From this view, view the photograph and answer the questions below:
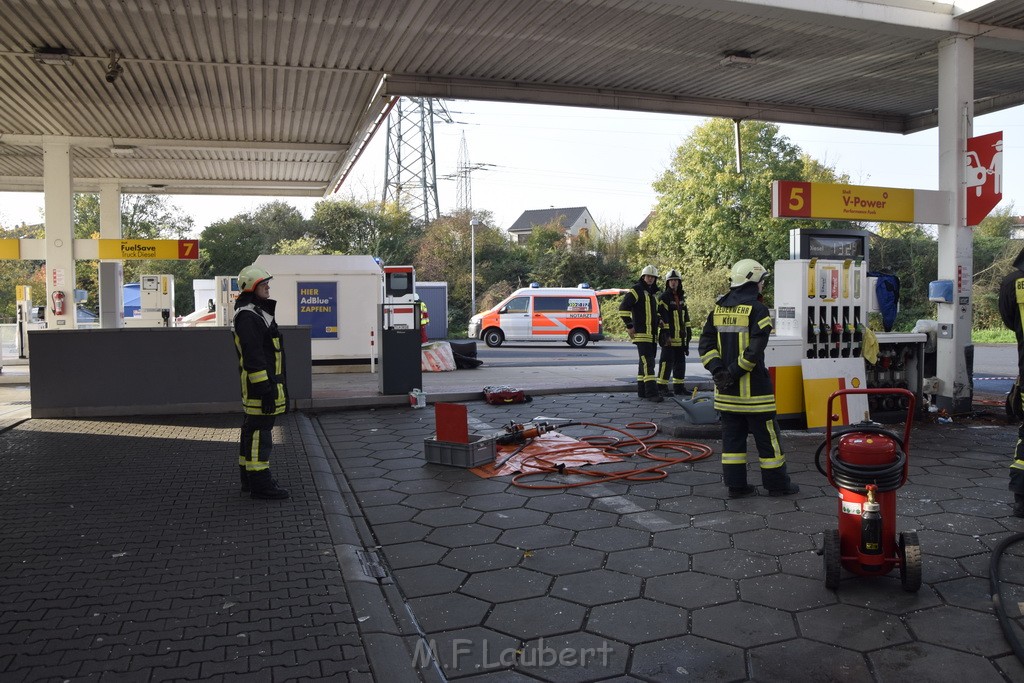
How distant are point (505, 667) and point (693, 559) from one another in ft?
5.71

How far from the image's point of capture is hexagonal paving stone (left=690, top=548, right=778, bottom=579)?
459 centimetres

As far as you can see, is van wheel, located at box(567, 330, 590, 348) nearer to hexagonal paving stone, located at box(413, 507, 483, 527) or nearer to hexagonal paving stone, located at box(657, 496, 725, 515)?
hexagonal paving stone, located at box(657, 496, 725, 515)

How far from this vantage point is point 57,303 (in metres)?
15.8

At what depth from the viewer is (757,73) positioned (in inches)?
506

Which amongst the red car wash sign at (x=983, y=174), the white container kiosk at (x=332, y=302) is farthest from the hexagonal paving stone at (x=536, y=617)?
the white container kiosk at (x=332, y=302)

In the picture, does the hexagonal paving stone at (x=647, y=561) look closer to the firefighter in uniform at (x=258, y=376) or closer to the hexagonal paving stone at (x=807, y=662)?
the hexagonal paving stone at (x=807, y=662)

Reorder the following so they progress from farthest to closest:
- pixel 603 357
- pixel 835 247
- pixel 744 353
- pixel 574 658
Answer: pixel 603 357 → pixel 835 247 → pixel 744 353 → pixel 574 658

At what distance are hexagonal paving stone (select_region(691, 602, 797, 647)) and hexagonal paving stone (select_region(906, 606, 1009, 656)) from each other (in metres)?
0.61

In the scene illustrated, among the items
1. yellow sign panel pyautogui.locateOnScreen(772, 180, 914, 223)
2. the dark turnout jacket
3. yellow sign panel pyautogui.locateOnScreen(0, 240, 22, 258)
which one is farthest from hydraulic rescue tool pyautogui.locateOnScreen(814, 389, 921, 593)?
yellow sign panel pyautogui.locateOnScreen(0, 240, 22, 258)

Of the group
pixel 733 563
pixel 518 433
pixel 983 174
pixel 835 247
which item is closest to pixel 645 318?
pixel 835 247

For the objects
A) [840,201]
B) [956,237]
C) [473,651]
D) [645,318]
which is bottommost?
[473,651]

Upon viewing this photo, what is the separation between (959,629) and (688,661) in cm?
139

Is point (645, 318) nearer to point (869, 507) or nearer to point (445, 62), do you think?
point (445, 62)

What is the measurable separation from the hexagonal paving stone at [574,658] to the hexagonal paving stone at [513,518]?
6.00ft
